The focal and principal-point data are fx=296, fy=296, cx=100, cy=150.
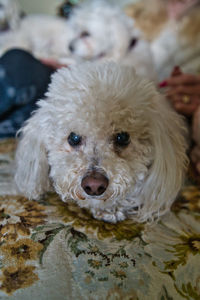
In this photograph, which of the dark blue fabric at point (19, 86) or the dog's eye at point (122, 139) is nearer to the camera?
the dog's eye at point (122, 139)

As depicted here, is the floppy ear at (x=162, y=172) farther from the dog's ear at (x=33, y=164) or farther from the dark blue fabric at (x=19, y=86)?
the dark blue fabric at (x=19, y=86)

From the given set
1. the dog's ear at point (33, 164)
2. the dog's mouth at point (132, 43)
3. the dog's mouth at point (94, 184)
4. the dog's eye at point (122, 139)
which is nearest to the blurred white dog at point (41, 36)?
the dog's mouth at point (132, 43)

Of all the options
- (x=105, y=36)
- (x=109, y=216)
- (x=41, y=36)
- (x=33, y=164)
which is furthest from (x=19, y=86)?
(x=41, y=36)

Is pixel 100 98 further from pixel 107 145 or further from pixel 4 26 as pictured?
pixel 4 26

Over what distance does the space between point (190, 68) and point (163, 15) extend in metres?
0.63

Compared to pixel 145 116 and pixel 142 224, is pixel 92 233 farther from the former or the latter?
pixel 145 116

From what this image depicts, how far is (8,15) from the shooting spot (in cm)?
294

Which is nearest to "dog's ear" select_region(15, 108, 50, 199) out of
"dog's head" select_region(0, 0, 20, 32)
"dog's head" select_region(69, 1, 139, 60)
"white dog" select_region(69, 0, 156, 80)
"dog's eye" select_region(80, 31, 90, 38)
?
"white dog" select_region(69, 0, 156, 80)

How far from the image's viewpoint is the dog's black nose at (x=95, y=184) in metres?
0.74

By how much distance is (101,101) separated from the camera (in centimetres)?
81

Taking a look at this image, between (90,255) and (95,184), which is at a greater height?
(95,184)

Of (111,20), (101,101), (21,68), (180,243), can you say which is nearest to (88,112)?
(101,101)

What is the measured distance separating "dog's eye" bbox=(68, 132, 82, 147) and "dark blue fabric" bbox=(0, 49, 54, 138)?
459 millimetres

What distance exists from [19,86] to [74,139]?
1.70 ft
